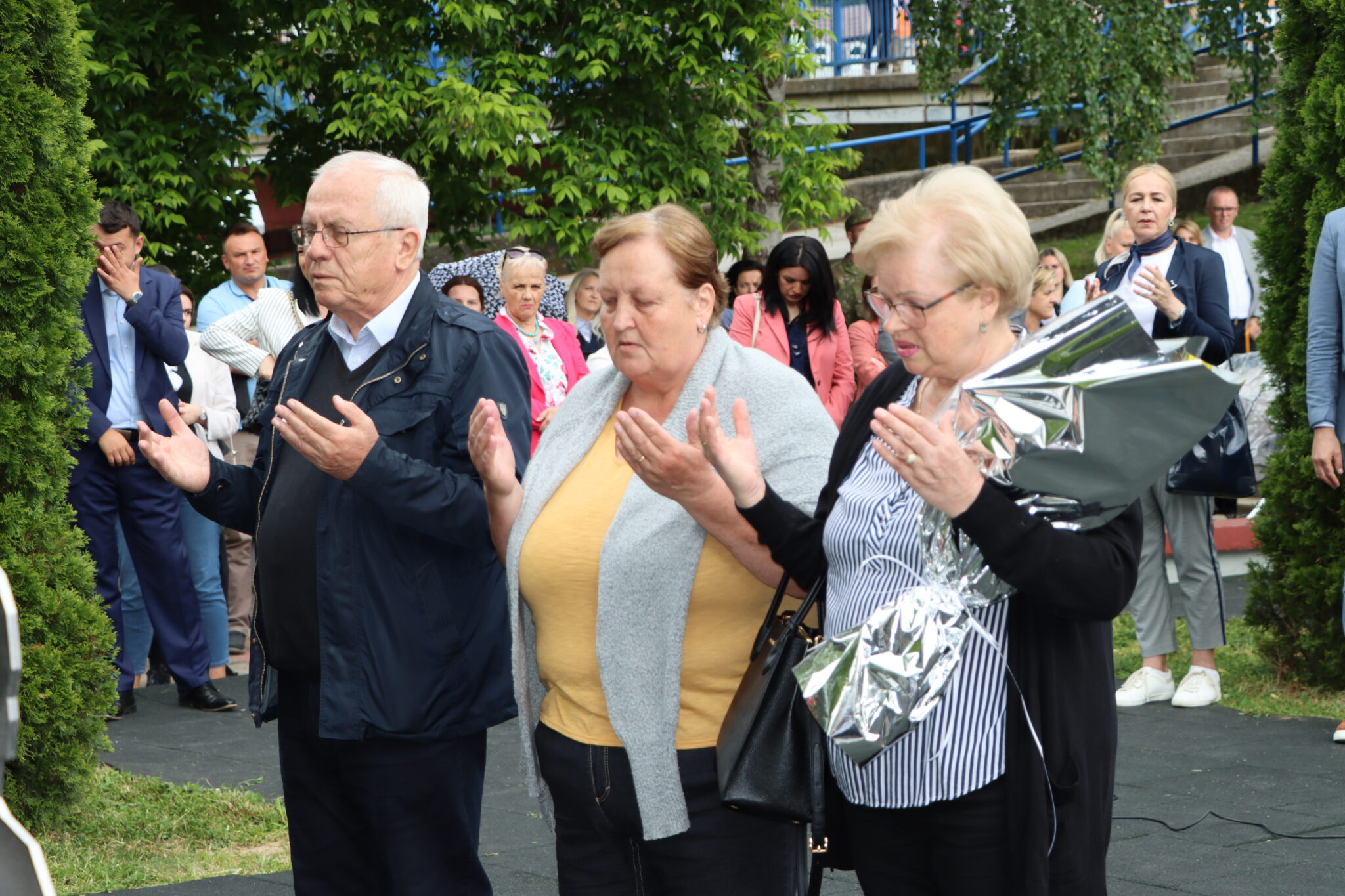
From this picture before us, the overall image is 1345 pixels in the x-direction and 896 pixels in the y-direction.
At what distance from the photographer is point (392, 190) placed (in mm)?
3461

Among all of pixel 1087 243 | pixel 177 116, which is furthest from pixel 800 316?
pixel 1087 243

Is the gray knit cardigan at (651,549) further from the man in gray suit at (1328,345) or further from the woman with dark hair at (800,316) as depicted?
the woman with dark hair at (800,316)

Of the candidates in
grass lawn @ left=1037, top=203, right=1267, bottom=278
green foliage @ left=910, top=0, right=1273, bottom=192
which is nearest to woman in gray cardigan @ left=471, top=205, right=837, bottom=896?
green foliage @ left=910, top=0, right=1273, bottom=192

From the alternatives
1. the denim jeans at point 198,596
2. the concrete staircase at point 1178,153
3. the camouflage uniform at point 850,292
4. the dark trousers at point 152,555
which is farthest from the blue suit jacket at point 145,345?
the concrete staircase at point 1178,153

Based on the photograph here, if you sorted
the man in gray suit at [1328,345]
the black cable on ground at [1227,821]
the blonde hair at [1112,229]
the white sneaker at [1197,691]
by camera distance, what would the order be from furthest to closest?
the blonde hair at [1112,229] < the white sneaker at [1197,691] < the man in gray suit at [1328,345] < the black cable on ground at [1227,821]

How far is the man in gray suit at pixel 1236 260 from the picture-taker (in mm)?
12898

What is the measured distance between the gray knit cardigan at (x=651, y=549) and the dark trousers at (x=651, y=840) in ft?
0.20

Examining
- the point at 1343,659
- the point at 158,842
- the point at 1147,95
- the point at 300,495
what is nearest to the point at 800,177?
the point at 1147,95

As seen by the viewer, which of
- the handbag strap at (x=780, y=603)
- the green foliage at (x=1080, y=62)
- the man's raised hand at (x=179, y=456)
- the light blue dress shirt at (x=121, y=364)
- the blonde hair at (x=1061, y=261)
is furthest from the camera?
the green foliage at (x=1080, y=62)

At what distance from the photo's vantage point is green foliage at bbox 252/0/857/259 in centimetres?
1170

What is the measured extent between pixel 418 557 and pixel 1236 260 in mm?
11726

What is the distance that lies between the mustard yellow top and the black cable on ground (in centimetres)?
259

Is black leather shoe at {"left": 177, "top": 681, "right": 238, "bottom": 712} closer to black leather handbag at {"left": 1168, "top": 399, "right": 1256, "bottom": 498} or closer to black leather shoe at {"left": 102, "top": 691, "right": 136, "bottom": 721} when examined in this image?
black leather shoe at {"left": 102, "top": 691, "right": 136, "bottom": 721}

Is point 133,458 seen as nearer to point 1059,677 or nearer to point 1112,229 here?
point 1112,229
